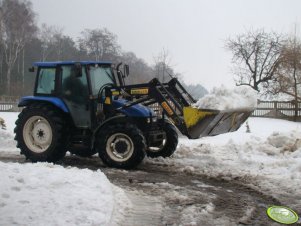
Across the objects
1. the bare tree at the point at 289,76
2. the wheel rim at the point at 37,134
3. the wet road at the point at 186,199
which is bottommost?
the wet road at the point at 186,199

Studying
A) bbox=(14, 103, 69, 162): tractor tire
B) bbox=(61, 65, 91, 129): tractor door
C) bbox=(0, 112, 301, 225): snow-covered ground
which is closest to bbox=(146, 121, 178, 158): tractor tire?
bbox=(0, 112, 301, 225): snow-covered ground

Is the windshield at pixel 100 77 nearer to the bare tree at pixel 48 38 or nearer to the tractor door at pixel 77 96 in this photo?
the tractor door at pixel 77 96

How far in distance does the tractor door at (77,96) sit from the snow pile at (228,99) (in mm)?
2279

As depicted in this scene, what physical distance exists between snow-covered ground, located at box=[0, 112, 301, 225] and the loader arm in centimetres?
77

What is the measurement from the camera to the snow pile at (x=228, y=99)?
7883 mm

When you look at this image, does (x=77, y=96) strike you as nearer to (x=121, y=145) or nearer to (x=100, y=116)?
(x=100, y=116)

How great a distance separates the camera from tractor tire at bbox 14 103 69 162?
27.7 ft

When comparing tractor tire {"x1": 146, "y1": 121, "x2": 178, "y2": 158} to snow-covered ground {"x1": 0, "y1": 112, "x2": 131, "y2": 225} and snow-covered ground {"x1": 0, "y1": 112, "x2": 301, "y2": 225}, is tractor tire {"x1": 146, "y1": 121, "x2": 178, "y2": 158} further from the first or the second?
snow-covered ground {"x1": 0, "y1": 112, "x2": 131, "y2": 225}

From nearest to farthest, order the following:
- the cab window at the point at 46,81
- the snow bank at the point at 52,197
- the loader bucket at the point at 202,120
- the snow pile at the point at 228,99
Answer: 1. the snow bank at the point at 52,197
2. the loader bucket at the point at 202,120
3. the snow pile at the point at 228,99
4. the cab window at the point at 46,81

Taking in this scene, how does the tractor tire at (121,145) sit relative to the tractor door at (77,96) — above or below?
below

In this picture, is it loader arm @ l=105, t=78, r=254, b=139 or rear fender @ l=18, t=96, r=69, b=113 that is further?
rear fender @ l=18, t=96, r=69, b=113

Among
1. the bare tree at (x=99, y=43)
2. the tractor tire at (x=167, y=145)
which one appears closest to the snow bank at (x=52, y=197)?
the tractor tire at (x=167, y=145)

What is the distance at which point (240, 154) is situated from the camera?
30.1 ft
